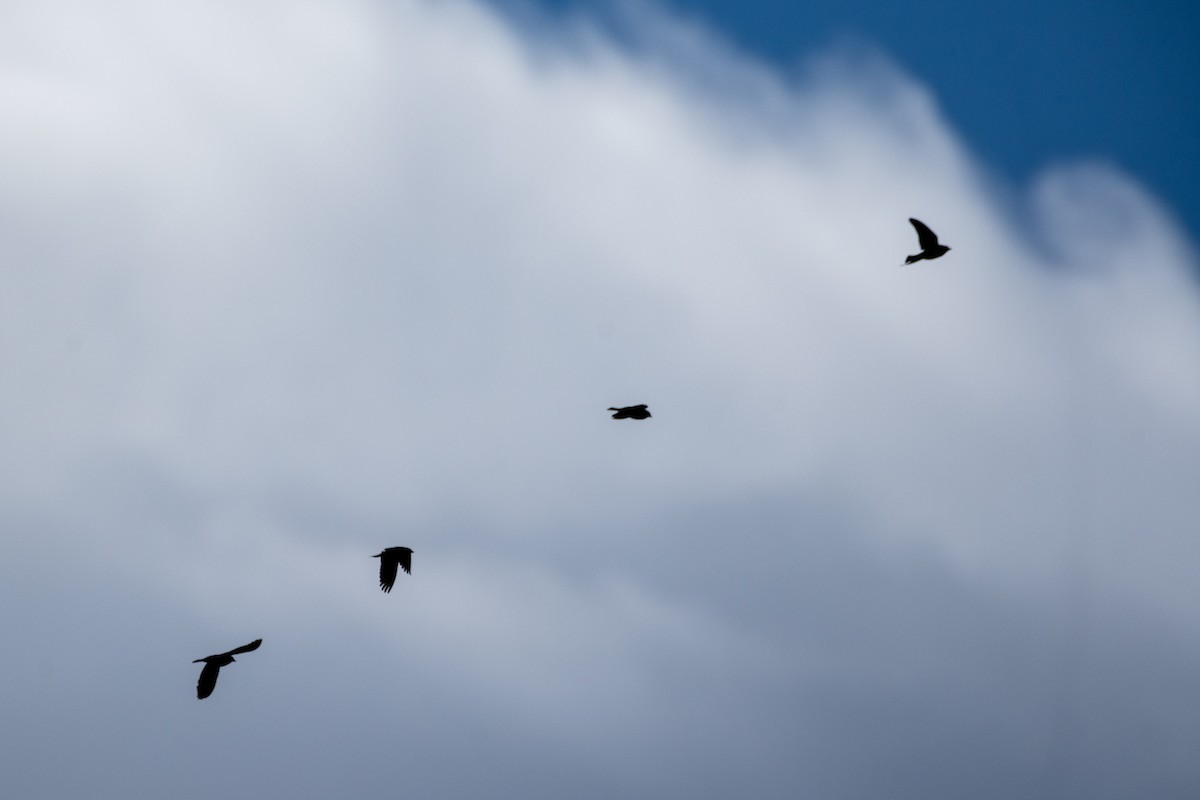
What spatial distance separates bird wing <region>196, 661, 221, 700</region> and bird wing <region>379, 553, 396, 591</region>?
5904 millimetres

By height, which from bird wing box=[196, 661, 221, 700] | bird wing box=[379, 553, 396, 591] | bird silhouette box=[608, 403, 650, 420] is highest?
bird silhouette box=[608, 403, 650, 420]

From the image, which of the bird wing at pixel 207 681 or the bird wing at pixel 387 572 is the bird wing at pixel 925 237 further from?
the bird wing at pixel 207 681

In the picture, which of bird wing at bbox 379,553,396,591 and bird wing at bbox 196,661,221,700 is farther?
bird wing at bbox 379,553,396,591

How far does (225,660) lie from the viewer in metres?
38.5

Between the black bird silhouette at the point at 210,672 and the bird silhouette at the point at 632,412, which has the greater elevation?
the bird silhouette at the point at 632,412

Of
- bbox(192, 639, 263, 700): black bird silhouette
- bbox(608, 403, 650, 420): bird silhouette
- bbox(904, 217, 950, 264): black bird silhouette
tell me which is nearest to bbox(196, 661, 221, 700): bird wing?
bbox(192, 639, 263, 700): black bird silhouette

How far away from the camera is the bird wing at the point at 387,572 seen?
41125mm

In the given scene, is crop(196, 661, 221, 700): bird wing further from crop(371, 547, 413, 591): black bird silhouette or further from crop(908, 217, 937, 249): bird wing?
crop(908, 217, 937, 249): bird wing

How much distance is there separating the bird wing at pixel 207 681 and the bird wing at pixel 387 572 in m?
5.90

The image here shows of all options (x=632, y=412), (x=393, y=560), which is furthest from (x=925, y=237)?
(x=393, y=560)

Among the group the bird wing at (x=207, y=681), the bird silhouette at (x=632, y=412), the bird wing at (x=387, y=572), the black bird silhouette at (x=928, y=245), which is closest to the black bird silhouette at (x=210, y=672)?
the bird wing at (x=207, y=681)

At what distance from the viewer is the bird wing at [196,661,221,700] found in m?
37.5

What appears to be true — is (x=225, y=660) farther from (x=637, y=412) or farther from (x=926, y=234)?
(x=926, y=234)

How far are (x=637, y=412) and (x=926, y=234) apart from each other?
11217 millimetres
